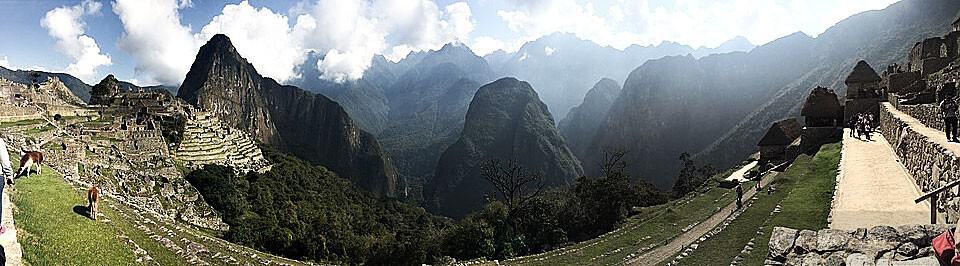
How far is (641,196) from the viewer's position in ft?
161

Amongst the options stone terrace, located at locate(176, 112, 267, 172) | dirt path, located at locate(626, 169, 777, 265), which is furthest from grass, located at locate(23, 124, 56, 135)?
dirt path, located at locate(626, 169, 777, 265)

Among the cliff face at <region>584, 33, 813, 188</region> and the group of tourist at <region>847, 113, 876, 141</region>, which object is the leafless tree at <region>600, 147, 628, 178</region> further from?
the cliff face at <region>584, 33, 813, 188</region>

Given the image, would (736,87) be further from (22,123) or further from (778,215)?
(22,123)

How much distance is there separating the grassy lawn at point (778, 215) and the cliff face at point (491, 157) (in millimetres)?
125323

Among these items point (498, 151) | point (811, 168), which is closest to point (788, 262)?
point (811, 168)

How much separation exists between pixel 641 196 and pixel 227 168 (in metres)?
43.9

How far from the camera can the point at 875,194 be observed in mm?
15312

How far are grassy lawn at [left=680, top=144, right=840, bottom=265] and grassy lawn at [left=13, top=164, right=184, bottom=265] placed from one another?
1659 cm

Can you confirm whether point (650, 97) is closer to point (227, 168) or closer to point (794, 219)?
point (227, 168)

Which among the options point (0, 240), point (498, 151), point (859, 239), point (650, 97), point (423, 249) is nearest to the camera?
point (859, 239)

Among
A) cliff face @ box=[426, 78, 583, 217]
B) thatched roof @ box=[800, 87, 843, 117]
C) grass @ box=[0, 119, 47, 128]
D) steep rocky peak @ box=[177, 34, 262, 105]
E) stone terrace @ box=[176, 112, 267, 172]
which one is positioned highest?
steep rocky peak @ box=[177, 34, 262, 105]

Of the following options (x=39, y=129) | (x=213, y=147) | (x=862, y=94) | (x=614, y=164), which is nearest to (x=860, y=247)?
(x=862, y=94)

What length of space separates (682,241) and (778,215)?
6.94m

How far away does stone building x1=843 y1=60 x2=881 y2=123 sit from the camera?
35.9 meters
